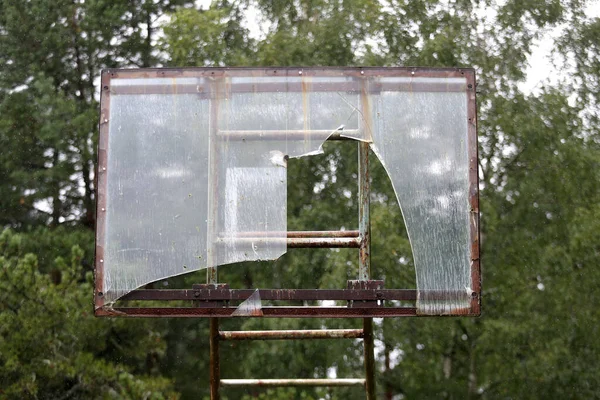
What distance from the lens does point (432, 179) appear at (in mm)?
4797

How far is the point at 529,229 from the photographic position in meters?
11.4

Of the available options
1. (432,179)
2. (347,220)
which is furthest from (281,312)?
(347,220)

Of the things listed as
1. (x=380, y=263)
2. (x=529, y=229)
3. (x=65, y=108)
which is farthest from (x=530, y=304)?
(x=65, y=108)

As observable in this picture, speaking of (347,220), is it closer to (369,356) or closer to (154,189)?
(369,356)

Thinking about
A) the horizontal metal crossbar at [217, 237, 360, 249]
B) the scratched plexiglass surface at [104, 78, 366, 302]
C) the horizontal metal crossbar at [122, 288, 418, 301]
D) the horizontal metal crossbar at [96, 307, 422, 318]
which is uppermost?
the scratched plexiglass surface at [104, 78, 366, 302]

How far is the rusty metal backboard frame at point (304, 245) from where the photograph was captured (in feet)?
15.1

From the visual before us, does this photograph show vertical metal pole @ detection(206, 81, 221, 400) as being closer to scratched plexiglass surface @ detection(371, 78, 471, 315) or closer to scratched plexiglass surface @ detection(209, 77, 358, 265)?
scratched plexiglass surface @ detection(209, 77, 358, 265)

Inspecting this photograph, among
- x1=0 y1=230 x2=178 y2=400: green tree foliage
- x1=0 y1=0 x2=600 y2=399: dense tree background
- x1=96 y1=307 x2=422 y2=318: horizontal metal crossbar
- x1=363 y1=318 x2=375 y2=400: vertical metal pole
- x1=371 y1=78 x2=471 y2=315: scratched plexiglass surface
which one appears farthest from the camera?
x1=0 y1=0 x2=600 y2=399: dense tree background

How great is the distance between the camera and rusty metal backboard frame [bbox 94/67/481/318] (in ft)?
15.1

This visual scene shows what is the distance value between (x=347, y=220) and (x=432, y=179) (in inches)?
269

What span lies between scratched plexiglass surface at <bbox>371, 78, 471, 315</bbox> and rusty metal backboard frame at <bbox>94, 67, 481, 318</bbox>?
4 centimetres

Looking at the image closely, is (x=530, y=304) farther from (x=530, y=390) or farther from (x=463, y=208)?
(x=463, y=208)

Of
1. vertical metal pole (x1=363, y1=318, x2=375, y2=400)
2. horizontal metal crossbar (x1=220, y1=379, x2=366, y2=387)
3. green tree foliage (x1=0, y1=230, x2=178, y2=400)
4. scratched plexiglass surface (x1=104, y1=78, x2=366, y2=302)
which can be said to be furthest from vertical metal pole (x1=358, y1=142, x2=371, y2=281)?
green tree foliage (x1=0, y1=230, x2=178, y2=400)

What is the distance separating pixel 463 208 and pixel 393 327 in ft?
22.7
